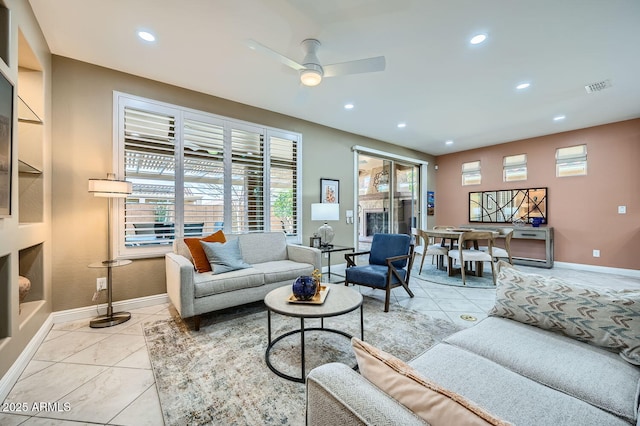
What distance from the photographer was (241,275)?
2.87 m

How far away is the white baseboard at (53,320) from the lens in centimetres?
172

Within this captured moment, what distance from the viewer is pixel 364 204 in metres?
6.23

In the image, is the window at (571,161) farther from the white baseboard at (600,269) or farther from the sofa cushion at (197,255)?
the sofa cushion at (197,255)

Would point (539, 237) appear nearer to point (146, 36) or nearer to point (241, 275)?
point (241, 275)

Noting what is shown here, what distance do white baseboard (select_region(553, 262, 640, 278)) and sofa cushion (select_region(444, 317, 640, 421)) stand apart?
524 cm

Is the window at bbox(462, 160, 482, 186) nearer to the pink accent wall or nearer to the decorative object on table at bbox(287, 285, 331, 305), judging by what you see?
the pink accent wall

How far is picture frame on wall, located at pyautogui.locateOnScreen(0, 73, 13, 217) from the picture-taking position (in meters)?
1.67

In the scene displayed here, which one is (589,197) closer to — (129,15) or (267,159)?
(267,159)

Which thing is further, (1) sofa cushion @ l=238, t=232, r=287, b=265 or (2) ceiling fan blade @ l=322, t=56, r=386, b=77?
(1) sofa cushion @ l=238, t=232, r=287, b=265

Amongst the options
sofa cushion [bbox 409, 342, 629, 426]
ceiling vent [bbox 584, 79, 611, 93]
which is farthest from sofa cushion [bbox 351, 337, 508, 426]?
ceiling vent [bbox 584, 79, 611, 93]

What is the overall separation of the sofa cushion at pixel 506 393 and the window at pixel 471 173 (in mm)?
6431

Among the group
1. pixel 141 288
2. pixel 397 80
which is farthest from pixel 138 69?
pixel 397 80

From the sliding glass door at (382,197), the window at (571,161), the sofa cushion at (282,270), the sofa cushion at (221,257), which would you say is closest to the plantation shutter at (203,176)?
the sofa cushion at (221,257)

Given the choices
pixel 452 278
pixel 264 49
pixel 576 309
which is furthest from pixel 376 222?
pixel 576 309
